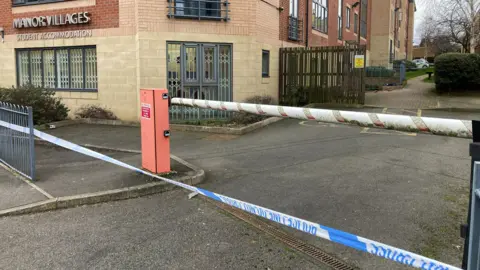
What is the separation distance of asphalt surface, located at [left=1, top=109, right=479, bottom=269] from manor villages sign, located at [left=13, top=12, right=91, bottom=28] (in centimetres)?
415

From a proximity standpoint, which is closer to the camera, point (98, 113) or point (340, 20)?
point (98, 113)

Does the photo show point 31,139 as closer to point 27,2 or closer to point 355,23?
point 27,2

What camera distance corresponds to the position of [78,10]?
13.4 m

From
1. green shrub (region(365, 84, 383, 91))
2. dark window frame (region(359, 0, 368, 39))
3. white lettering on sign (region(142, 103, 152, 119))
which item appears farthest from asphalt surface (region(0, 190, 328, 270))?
dark window frame (region(359, 0, 368, 39))

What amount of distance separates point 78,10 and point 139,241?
1118cm

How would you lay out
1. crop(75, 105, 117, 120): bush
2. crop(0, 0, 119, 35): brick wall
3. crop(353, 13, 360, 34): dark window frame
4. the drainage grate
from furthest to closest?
crop(353, 13, 360, 34): dark window frame → crop(75, 105, 117, 120): bush → crop(0, 0, 119, 35): brick wall → the drainage grate

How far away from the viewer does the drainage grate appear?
3.81 metres

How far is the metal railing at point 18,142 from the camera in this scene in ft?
20.3

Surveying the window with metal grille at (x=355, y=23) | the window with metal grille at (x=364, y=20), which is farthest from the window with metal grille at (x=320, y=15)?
the window with metal grille at (x=364, y=20)

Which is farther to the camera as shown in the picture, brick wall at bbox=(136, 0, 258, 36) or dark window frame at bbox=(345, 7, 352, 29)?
dark window frame at bbox=(345, 7, 352, 29)

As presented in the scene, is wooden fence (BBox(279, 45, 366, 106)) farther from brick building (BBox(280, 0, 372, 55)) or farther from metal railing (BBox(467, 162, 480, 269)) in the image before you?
metal railing (BBox(467, 162, 480, 269))

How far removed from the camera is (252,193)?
19.5 ft

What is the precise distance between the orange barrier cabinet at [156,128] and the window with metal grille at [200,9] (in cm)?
670

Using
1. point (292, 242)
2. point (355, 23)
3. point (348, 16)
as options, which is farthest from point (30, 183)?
point (355, 23)
